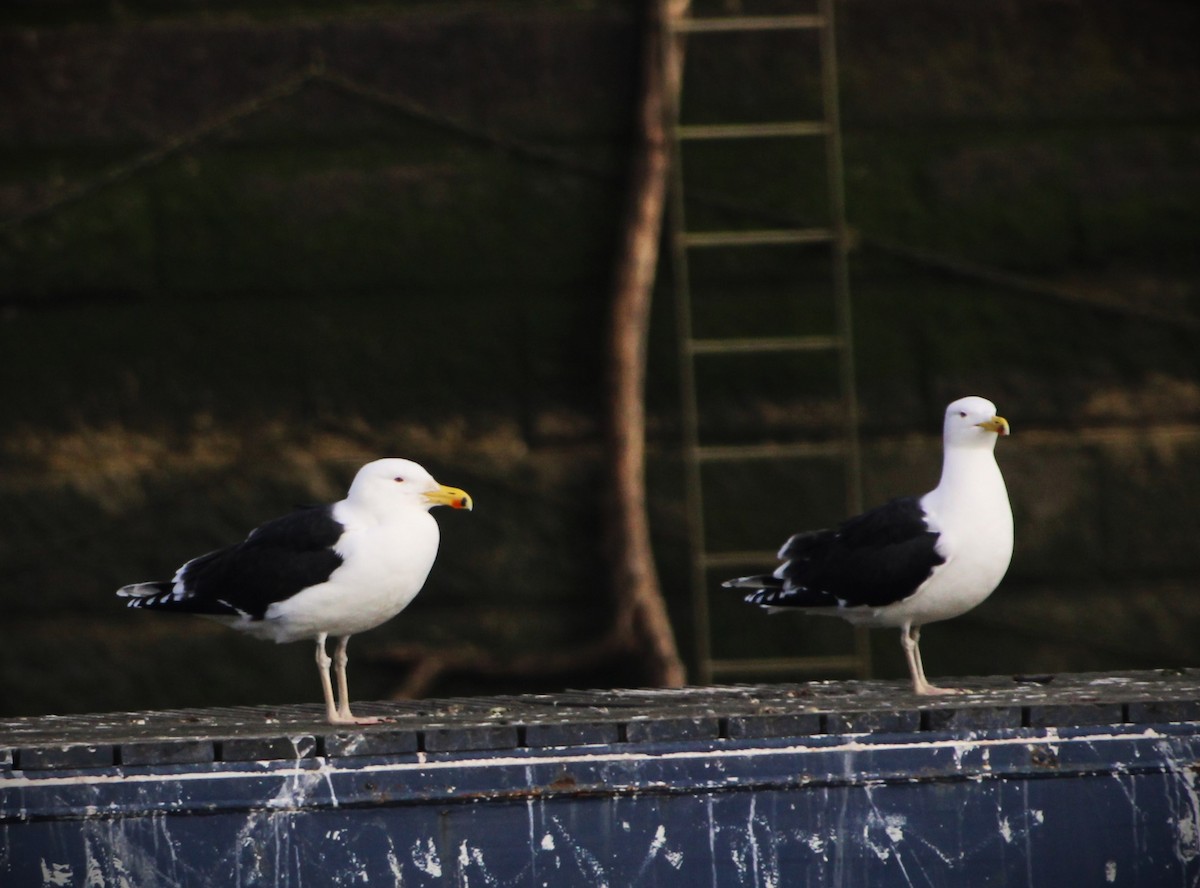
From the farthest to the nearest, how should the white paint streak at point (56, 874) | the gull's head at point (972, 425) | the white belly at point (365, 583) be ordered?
1. the gull's head at point (972, 425)
2. the white belly at point (365, 583)
3. the white paint streak at point (56, 874)

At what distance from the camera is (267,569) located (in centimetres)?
505

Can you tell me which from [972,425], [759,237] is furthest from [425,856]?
[759,237]

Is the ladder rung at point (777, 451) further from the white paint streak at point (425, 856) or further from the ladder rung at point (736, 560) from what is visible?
the white paint streak at point (425, 856)

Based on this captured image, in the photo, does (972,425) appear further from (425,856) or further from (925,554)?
(425,856)

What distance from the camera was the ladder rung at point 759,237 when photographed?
24.0 feet

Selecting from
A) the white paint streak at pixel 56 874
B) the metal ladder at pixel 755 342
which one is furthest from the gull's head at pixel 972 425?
the white paint streak at pixel 56 874

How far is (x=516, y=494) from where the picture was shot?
744 centimetres

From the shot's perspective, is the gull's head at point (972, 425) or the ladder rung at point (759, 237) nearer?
the gull's head at point (972, 425)

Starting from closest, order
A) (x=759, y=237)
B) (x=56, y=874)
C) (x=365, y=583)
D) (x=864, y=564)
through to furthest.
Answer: (x=56, y=874) → (x=365, y=583) → (x=864, y=564) → (x=759, y=237)

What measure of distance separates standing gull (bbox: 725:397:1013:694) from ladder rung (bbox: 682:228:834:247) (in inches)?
78.7

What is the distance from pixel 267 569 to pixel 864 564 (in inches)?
62.4

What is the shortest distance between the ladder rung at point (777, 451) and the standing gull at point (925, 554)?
1887mm

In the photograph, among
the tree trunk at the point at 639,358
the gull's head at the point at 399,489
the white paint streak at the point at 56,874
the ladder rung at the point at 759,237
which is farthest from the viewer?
the ladder rung at the point at 759,237

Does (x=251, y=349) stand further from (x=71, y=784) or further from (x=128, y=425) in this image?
(x=71, y=784)
